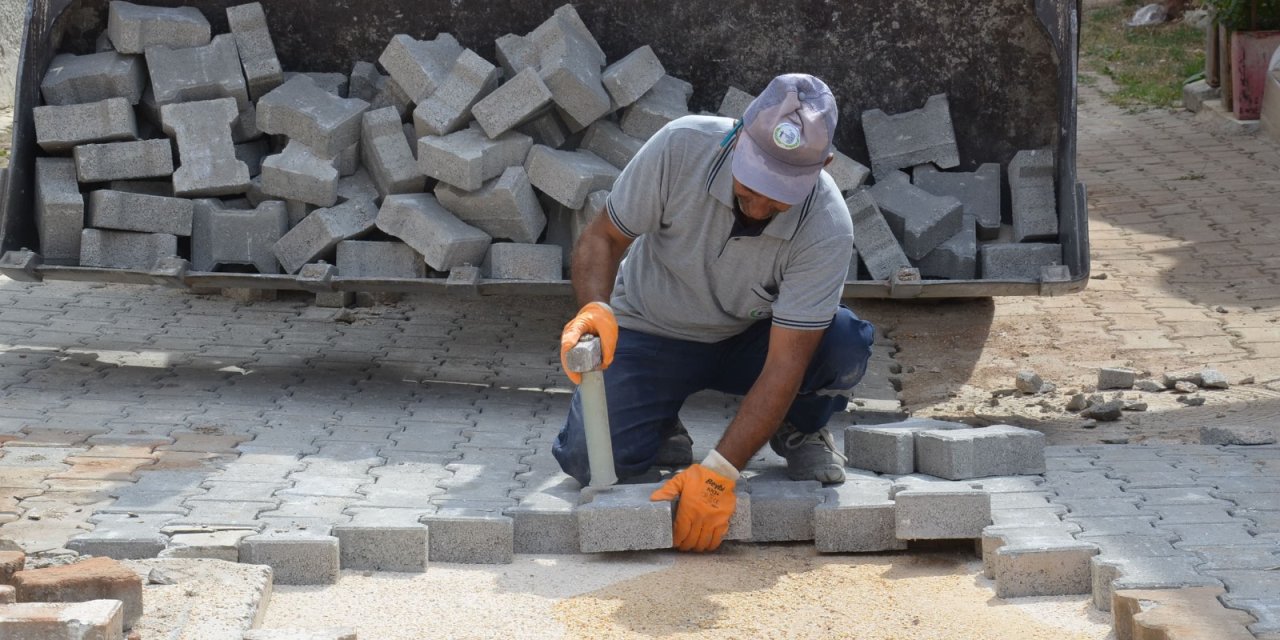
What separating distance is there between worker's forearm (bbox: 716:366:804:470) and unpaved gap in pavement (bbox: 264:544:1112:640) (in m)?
0.35

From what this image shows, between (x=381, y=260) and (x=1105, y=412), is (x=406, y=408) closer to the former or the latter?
(x=381, y=260)

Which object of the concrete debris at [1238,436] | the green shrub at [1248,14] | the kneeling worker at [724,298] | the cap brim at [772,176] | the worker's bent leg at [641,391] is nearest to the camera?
the cap brim at [772,176]

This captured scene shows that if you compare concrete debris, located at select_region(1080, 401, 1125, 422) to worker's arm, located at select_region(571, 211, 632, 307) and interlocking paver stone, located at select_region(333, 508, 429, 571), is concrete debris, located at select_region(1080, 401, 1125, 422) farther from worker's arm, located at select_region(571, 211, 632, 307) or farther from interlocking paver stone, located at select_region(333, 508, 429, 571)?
interlocking paver stone, located at select_region(333, 508, 429, 571)

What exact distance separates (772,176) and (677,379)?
104cm

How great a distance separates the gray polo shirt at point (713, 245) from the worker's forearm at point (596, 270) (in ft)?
0.39

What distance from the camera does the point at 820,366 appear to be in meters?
4.76

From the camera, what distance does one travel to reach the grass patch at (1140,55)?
1434 centimetres

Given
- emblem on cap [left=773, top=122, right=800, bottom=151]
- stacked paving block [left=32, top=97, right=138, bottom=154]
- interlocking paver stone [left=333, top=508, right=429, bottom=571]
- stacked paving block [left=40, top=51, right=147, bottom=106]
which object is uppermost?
stacked paving block [left=40, top=51, right=147, bottom=106]

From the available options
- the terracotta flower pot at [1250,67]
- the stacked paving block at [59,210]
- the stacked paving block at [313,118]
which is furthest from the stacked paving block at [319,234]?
the terracotta flower pot at [1250,67]

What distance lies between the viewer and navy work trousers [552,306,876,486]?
473cm

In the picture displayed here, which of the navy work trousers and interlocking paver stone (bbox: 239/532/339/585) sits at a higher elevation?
the navy work trousers

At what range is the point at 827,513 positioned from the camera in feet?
14.5

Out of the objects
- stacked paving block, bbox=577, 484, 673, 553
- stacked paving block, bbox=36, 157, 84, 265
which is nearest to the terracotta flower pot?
stacked paving block, bbox=577, 484, 673, 553

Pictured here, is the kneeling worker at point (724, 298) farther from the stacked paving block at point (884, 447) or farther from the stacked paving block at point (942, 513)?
the stacked paving block at point (942, 513)
